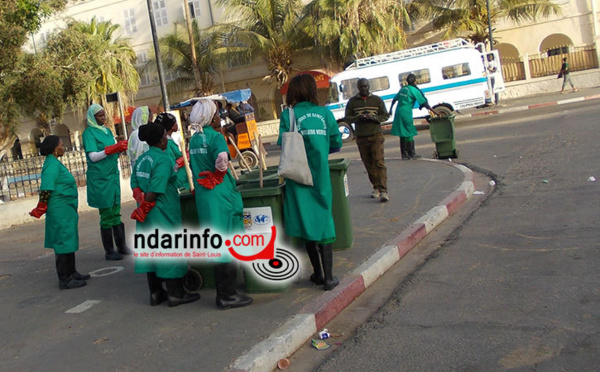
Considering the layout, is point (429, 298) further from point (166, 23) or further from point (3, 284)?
point (166, 23)

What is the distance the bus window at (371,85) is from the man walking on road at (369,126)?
14.1m

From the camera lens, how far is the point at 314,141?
216 inches

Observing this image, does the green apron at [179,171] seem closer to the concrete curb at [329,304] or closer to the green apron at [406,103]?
the concrete curb at [329,304]

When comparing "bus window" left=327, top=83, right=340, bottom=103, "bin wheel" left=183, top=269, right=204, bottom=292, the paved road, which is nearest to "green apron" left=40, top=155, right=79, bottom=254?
"bin wheel" left=183, top=269, right=204, bottom=292

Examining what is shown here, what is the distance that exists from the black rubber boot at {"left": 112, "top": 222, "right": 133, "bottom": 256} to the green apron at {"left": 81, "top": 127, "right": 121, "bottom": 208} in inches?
16.9

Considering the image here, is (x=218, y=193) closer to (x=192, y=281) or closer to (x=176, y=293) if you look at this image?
(x=176, y=293)

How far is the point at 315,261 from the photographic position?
5.69 metres

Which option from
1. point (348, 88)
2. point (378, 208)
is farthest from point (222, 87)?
point (378, 208)

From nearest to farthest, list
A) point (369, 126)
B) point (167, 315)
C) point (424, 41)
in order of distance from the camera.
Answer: point (167, 315), point (369, 126), point (424, 41)

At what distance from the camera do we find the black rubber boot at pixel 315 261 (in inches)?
222

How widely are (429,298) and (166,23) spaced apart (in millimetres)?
37380

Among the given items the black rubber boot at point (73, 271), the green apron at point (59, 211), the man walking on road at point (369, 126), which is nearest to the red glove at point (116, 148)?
the green apron at point (59, 211)

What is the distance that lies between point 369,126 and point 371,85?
47.4 ft

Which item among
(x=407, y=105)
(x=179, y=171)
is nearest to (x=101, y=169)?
(x=179, y=171)
